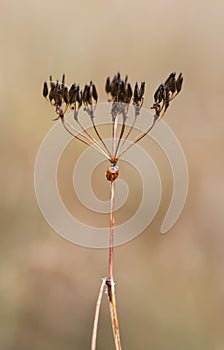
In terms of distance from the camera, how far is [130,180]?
2.33 feet

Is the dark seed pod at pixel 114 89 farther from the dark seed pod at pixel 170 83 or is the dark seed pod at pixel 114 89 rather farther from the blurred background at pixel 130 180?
the blurred background at pixel 130 180

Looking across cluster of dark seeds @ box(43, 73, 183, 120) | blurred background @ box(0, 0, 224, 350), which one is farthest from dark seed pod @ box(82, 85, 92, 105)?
blurred background @ box(0, 0, 224, 350)

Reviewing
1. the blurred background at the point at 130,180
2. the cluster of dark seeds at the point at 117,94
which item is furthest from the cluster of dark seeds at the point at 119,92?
the blurred background at the point at 130,180

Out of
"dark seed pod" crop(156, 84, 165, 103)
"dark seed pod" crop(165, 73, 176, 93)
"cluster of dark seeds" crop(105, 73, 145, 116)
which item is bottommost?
"cluster of dark seeds" crop(105, 73, 145, 116)

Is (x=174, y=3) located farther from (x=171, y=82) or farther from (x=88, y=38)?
(x=171, y=82)

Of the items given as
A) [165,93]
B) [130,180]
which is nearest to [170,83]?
[165,93]

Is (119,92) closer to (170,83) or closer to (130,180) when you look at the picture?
(170,83)

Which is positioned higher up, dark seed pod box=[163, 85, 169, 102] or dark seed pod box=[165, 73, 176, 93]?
dark seed pod box=[165, 73, 176, 93]

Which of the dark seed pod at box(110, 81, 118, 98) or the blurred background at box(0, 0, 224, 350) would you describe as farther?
the blurred background at box(0, 0, 224, 350)

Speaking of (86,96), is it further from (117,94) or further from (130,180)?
(130,180)

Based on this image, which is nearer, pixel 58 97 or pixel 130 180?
pixel 58 97

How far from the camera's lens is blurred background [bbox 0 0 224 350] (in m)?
0.71

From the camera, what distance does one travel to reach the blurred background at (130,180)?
0.71m

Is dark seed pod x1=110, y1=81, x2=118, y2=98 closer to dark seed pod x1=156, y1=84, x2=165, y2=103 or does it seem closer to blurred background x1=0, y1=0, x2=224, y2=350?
dark seed pod x1=156, y1=84, x2=165, y2=103
